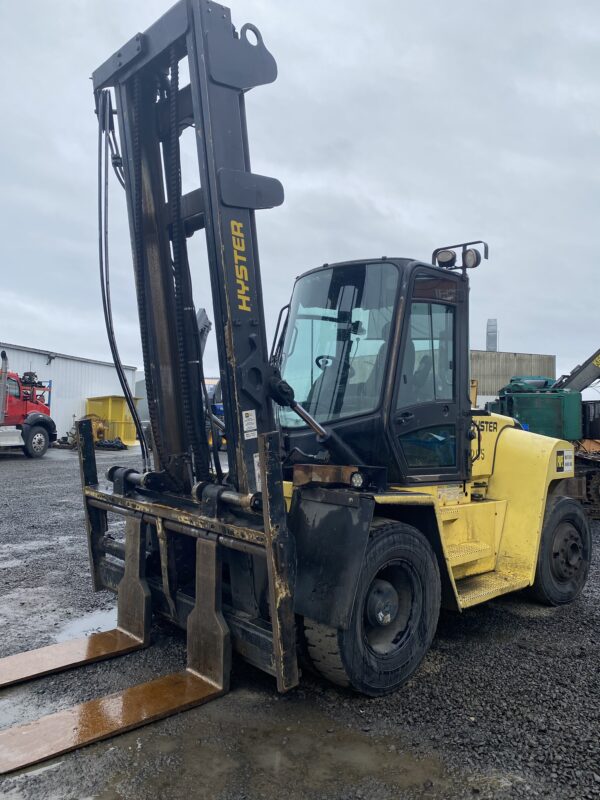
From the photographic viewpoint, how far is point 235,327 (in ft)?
12.1

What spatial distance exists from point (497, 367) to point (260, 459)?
1523 inches

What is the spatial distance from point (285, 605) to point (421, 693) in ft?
3.63

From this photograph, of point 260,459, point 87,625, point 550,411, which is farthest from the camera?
point 550,411

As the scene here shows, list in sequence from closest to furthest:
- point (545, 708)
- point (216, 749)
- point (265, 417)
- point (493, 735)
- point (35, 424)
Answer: point (216, 749) < point (493, 735) < point (545, 708) < point (265, 417) < point (35, 424)

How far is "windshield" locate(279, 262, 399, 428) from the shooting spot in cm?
Result: 425

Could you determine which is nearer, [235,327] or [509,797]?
[509,797]

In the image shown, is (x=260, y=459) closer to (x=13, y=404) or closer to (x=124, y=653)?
(x=124, y=653)

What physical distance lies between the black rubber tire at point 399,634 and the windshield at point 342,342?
3.07ft

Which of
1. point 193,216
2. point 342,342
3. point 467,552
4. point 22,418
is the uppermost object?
point 193,216

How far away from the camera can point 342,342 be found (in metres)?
4.34

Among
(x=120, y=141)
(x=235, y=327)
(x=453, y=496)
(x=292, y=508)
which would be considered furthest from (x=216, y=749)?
(x=120, y=141)

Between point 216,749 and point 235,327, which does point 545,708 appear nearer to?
point 216,749

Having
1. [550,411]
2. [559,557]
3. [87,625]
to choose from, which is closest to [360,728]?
[87,625]

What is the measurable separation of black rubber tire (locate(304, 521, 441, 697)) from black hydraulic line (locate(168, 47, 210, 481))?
4.17 ft
